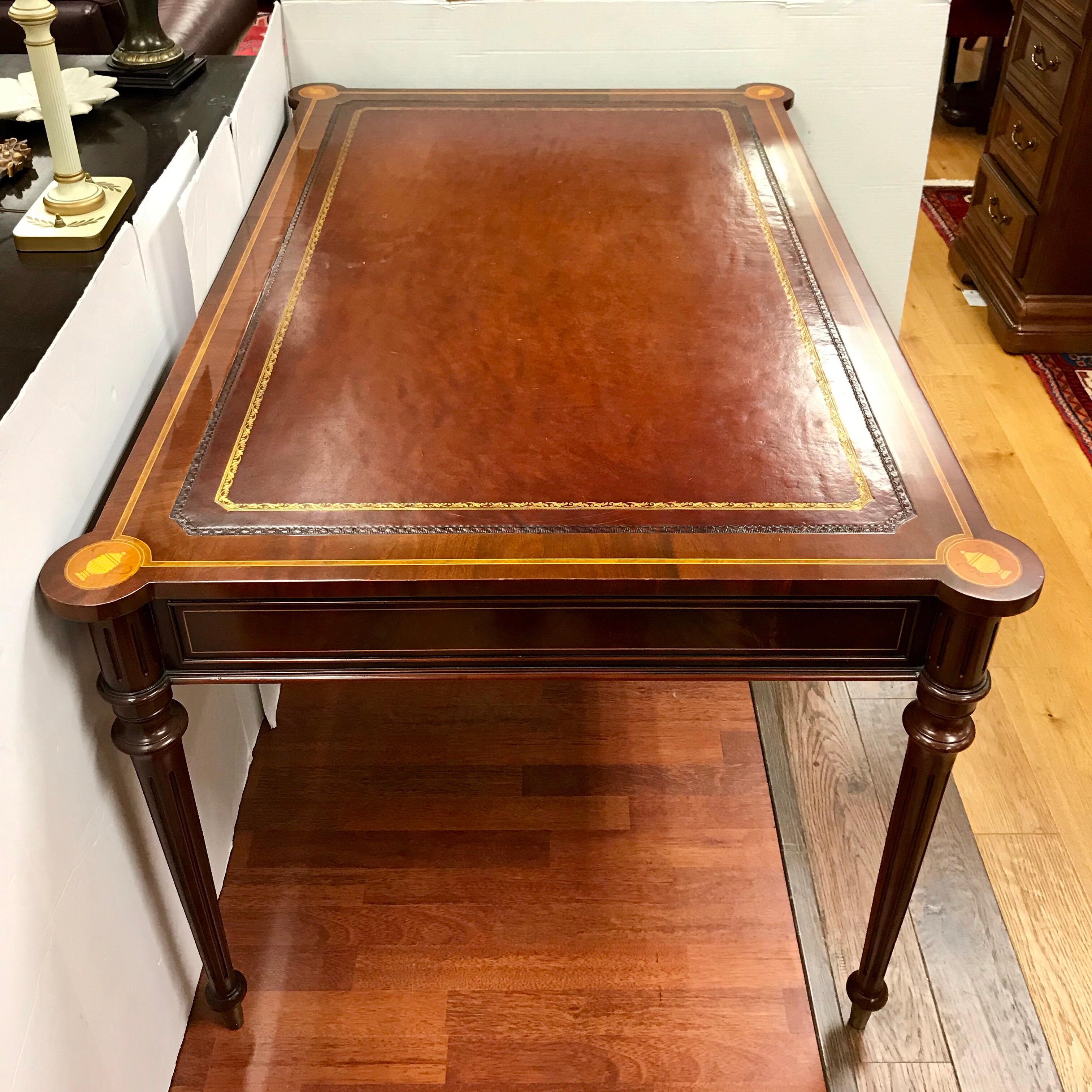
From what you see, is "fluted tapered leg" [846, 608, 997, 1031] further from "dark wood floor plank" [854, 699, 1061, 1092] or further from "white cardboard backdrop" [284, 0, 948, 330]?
"white cardboard backdrop" [284, 0, 948, 330]

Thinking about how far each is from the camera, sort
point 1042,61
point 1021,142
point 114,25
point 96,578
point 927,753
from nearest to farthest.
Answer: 1. point 96,578
2. point 927,753
3. point 1042,61
4. point 1021,142
5. point 114,25

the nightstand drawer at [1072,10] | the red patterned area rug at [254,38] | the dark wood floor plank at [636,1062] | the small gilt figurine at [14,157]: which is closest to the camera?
the dark wood floor plank at [636,1062]

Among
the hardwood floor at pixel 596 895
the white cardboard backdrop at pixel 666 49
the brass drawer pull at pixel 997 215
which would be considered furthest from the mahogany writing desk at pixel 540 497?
the brass drawer pull at pixel 997 215

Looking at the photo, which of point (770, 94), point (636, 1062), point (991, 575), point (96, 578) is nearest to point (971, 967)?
point (636, 1062)

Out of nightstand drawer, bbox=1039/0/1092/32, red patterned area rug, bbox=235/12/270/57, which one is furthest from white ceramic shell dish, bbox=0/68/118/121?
nightstand drawer, bbox=1039/0/1092/32

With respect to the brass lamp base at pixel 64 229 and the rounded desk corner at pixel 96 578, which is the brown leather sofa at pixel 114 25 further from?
the rounded desk corner at pixel 96 578

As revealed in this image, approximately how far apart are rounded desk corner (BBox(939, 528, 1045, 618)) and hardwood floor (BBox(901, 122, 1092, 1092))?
0.66 m

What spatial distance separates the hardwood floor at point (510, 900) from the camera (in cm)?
123

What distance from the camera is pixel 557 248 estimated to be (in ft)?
4.36

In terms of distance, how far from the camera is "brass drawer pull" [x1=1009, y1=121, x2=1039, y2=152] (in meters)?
2.38

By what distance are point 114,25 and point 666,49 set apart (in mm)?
1665

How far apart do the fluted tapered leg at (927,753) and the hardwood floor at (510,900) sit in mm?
200

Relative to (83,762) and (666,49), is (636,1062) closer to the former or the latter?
(83,762)

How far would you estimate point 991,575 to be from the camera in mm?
882
